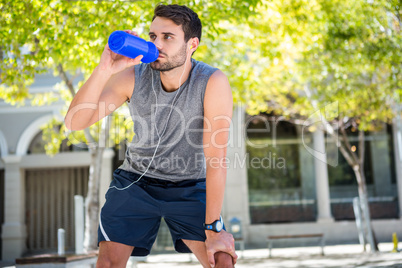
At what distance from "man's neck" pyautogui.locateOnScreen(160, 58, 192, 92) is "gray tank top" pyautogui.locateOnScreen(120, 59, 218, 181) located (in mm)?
25

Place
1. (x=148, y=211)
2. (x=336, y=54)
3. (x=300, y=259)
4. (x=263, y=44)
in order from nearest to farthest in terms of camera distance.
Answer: (x=148, y=211) → (x=263, y=44) → (x=336, y=54) → (x=300, y=259)

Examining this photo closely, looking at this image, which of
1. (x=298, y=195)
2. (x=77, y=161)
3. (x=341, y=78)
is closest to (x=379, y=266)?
(x=341, y=78)

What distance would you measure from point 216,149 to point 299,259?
30.8 feet

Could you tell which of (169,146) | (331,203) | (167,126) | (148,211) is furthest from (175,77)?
(331,203)

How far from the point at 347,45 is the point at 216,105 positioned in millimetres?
8835

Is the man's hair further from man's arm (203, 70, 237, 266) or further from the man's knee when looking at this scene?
the man's knee

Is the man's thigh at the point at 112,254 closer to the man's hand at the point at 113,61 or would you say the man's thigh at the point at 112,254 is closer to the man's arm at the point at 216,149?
the man's arm at the point at 216,149

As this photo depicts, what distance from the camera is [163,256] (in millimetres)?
Result: 13188

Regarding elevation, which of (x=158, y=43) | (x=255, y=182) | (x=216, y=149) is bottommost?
(x=255, y=182)

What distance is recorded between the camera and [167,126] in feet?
8.40

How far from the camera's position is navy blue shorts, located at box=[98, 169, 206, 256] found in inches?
97.0

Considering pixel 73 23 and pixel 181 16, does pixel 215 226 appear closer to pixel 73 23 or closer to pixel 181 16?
pixel 181 16

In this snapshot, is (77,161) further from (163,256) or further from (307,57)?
(307,57)

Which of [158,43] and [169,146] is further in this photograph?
[169,146]
